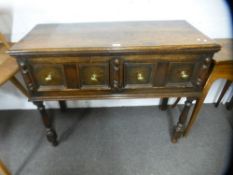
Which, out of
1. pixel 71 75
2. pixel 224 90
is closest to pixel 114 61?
pixel 71 75

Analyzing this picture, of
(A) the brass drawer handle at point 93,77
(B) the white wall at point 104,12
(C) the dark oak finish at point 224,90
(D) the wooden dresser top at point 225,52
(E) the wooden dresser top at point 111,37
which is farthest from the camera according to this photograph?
(C) the dark oak finish at point 224,90

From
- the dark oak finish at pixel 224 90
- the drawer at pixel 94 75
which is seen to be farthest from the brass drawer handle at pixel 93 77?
the dark oak finish at pixel 224 90

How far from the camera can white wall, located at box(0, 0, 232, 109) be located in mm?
1230

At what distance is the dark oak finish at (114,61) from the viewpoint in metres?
0.88

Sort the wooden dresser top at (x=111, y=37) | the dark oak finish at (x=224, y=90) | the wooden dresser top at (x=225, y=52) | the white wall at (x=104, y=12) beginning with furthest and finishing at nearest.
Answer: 1. the dark oak finish at (x=224, y=90)
2. the white wall at (x=104, y=12)
3. the wooden dresser top at (x=225, y=52)
4. the wooden dresser top at (x=111, y=37)

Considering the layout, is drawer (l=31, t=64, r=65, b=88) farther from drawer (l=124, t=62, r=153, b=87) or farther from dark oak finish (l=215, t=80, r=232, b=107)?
dark oak finish (l=215, t=80, r=232, b=107)

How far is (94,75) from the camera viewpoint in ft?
3.19

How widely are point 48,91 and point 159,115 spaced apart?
40.9 inches

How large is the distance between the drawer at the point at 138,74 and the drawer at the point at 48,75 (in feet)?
1.16

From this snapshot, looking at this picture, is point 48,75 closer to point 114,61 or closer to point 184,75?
point 114,61

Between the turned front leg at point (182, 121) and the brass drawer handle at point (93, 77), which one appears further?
the turned front leg at point (182, 121)

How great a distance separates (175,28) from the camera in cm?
112

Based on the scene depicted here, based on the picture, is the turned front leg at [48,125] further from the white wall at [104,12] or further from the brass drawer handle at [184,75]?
the brass drawer handle at [184,75]

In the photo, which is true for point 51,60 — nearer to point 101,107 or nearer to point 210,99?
point 101,107
